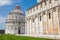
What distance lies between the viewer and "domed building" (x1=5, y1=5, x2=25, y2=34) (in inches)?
2879

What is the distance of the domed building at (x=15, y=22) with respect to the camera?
240 ft

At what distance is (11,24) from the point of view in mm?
73625

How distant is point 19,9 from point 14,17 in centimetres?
757

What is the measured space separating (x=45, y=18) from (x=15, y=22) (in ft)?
134

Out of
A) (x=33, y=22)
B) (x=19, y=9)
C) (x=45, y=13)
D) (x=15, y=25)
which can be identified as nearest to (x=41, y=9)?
(x=45, y=13)

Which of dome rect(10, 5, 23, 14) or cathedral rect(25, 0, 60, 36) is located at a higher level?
dome rect(10, 5, 23, 14)

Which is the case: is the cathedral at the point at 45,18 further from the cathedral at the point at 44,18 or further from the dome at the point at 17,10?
the dome at the point at 17,10

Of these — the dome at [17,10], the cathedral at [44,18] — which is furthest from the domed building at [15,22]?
the cathedral at [44,18]

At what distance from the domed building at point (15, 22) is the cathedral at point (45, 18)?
2922 centimetres

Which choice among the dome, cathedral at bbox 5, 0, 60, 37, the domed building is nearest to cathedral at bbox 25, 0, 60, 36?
cathedral at bbox 5, 0, 60, 37

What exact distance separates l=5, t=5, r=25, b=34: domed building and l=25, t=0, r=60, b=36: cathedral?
95.9 ft

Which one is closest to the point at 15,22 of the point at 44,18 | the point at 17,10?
the point at 17,10

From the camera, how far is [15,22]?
243ft

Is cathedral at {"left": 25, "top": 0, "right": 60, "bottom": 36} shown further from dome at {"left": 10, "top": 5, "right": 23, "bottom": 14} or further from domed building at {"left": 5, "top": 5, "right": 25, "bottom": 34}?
dome at {"left": 10, "top": 5, "right": 23, "bottom": 14}
